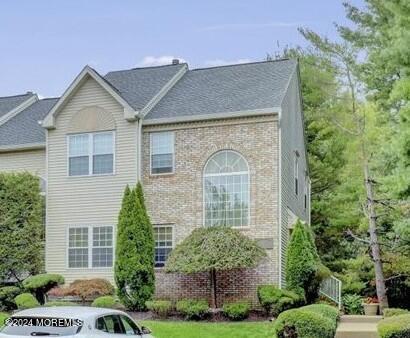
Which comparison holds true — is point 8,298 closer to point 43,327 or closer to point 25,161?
point 25,161

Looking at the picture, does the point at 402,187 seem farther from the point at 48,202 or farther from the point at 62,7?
the point at 48,202

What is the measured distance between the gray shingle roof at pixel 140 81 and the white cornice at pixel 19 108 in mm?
4464

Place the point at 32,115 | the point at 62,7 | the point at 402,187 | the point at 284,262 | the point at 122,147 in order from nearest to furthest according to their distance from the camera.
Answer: the point at 402,187, the point at 62,7, the point at 284,262, the point at 122,147, the point at 32,115

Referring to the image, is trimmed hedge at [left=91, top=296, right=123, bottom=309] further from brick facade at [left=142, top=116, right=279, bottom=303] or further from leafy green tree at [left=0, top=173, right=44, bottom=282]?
leafy green tree at [left=0, top=173, right=44, bottom=282]

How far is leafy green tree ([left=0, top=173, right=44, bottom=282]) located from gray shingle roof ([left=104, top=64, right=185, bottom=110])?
501 cm

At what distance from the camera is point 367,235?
34031mm

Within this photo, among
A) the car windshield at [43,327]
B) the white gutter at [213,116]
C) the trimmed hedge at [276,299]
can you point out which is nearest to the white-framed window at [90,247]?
the white gutter at [213,116]

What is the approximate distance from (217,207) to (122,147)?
14.1ft

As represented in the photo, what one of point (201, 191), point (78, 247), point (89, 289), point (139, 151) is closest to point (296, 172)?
point (201, 191)

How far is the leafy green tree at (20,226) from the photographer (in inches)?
1067

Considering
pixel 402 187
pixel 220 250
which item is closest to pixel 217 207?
pixel 220 250

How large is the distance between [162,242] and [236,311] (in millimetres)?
5086

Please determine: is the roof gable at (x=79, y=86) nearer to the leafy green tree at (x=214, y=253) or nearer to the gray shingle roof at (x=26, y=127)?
the gray shingle roof at (x=26, y=127)

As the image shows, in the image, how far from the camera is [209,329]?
20.8 meters
